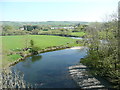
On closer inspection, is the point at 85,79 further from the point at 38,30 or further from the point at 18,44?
the point at 38,30

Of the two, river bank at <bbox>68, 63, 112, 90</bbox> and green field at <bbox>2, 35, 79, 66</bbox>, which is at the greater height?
→ green field at <bbox>2, 35, 79, 66</bbox>

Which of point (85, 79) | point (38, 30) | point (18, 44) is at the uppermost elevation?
point (38, 30)

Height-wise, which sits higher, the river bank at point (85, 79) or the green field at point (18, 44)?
the green field at point (18, 44)

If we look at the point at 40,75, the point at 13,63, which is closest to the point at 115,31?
the point at 40,75

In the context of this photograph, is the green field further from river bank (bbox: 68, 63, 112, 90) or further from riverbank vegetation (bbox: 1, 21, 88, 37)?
riverbank vegetation (bbox: 1, 21, 88, 37)

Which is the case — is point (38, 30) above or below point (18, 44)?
above

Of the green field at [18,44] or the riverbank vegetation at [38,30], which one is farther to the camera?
the riverbank vegetation at [38,30]

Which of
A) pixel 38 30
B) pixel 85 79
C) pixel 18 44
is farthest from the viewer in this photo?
pixel 38 30

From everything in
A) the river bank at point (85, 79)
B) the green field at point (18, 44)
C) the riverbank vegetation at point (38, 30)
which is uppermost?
the riverbank vegetation at point (38, 30)

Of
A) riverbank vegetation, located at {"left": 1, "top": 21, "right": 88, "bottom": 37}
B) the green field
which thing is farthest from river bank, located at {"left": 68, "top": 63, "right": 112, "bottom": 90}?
riverbank vegetation, located at {"left": 1, "top": 21, "right": 88, "bottom": 37}

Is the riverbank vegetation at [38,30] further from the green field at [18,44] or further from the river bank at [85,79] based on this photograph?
the river bank at [85,79]

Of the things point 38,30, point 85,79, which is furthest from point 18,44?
point 38,30

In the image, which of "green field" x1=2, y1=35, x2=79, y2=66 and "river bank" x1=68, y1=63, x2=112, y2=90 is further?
"green field" x1=2, y1=35, x2=79, y2=66

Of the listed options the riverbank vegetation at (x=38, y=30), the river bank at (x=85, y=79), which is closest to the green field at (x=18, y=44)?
the river bank at (x=85, y=79)
